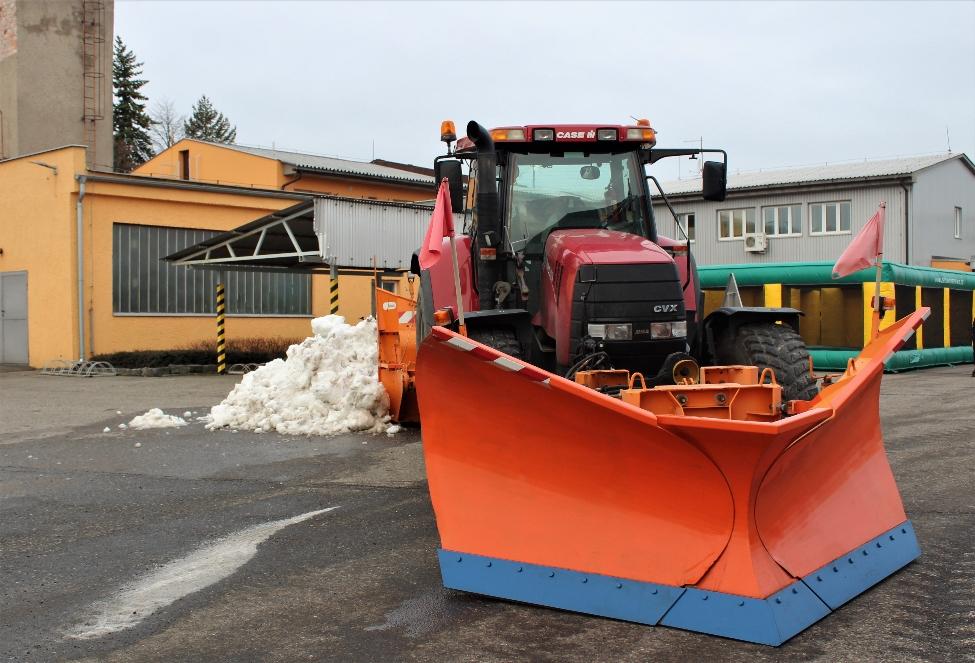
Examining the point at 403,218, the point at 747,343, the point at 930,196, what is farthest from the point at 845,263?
the point at 930,196

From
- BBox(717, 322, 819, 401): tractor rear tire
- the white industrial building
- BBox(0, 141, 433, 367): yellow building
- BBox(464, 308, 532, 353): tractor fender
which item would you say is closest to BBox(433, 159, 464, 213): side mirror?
→ BBox(464, 308, 532, 353): tractor fender

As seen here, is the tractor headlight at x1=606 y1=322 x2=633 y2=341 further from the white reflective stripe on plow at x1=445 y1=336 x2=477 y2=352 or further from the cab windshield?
the white reflective stripe on plow at x1=445 y1=336 x2=477 y2=352

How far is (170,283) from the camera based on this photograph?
25.5m

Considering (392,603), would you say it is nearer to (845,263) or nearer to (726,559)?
(726,559)

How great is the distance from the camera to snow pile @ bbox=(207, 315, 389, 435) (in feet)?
37.6

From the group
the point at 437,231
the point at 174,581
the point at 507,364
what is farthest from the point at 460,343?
the point at 174,581

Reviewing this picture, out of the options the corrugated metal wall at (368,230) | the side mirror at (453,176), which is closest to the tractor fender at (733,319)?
the side mirror at (453,176)

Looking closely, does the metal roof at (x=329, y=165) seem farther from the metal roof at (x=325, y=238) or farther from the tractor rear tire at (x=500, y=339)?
the tractor rear tire at (x=500, y=339)

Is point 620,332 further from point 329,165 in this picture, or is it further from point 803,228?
point 803,228

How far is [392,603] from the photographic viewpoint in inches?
187

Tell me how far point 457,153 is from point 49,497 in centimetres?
442

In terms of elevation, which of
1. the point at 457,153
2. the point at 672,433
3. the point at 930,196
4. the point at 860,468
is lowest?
the point at 860,468

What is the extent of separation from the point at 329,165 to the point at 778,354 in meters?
28.7

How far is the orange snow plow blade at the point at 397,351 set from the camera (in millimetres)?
11195
